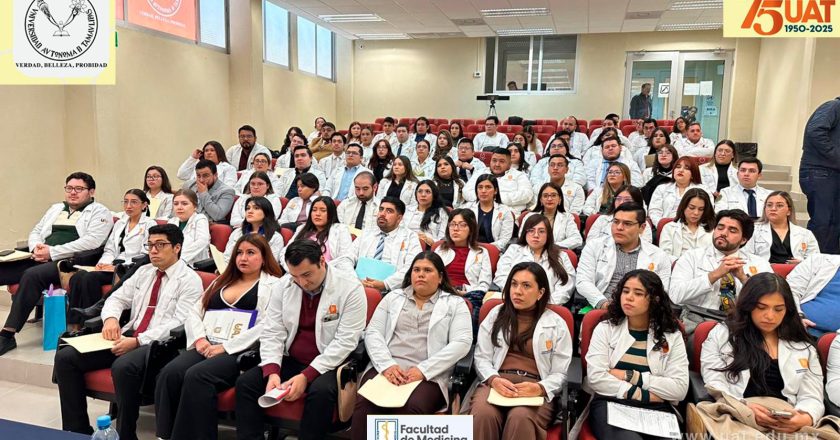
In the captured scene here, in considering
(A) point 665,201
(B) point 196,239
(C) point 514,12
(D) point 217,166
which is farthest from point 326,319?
(C) point 514,12

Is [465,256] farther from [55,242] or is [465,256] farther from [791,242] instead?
[55,242]

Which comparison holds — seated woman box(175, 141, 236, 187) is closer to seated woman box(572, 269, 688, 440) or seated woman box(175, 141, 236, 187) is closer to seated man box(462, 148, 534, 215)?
seated man box(462, 148, 534, 215)

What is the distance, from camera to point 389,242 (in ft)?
12.6

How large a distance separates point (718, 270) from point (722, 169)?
105 inches

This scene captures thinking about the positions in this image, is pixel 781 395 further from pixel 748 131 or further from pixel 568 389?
pixel 748 131

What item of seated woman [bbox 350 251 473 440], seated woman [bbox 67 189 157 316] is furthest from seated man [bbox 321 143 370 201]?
seated woman [bbox 350 251 473 440]

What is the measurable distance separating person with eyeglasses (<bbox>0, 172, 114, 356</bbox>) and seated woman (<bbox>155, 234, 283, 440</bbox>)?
61.4 inches

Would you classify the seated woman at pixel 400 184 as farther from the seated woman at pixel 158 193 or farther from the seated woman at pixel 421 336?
the seated woman at pixel 421 336

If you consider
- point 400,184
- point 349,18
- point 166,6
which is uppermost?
point 349,18

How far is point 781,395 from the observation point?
2.23m

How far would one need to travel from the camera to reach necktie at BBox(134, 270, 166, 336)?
2.88 metres

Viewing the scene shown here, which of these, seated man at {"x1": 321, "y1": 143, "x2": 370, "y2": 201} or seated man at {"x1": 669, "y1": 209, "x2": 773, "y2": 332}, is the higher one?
seated man at {"x1": 321, "y1": 143, "x2": 370, "y2": 201}

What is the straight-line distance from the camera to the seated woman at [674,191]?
4.52 m

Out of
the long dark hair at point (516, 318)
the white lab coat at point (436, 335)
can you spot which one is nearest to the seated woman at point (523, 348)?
the long dark hair at point (516, 318)
